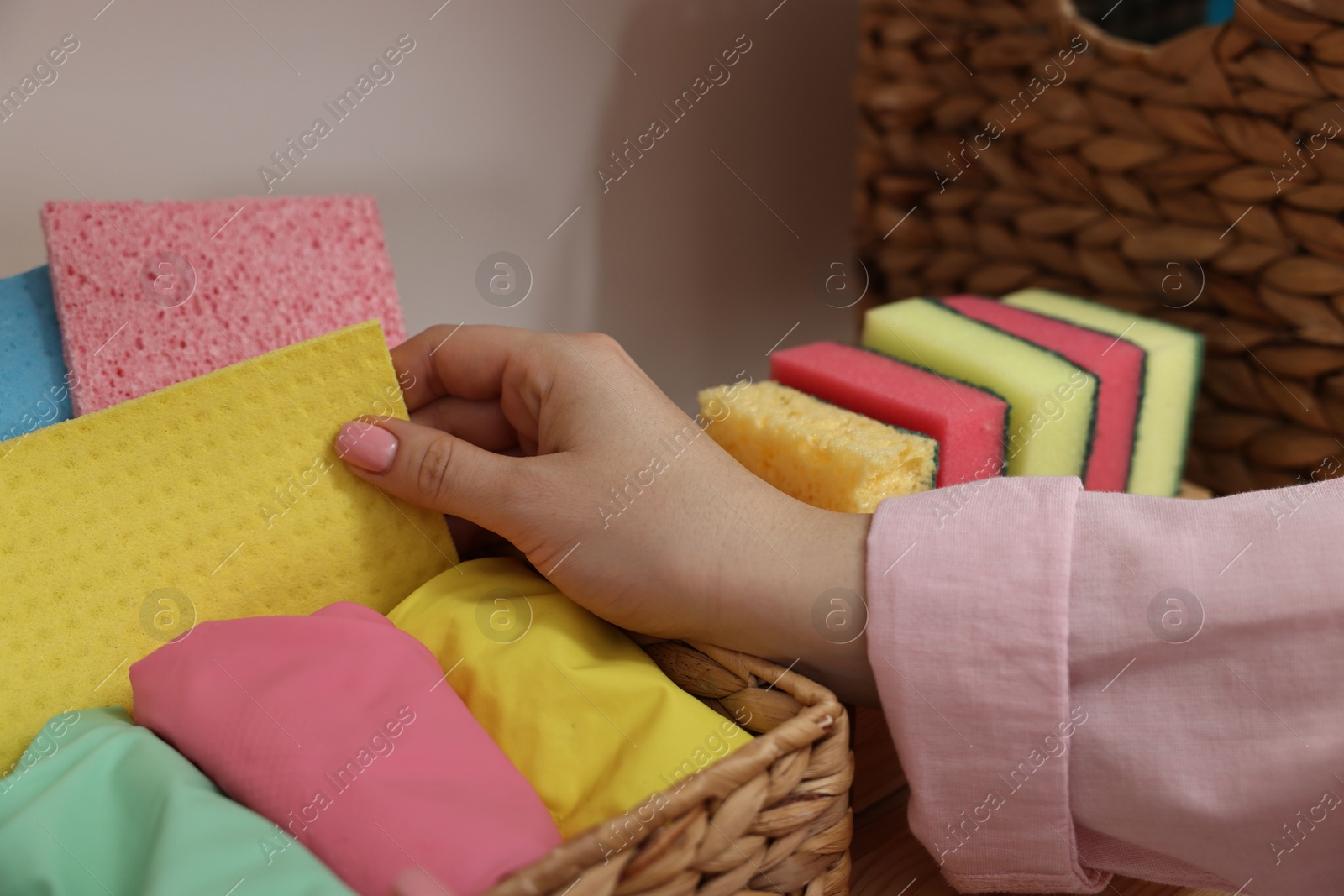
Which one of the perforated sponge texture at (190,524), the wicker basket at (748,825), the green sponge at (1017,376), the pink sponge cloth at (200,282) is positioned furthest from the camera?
the green sponge at (1017,376)

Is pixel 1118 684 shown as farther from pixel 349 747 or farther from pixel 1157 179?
pixel 1157 179

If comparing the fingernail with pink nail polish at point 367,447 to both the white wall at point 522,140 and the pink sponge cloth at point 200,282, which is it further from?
the white wall at point 522,140

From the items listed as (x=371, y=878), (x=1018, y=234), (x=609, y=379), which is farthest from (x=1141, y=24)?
(x=371, y=878)

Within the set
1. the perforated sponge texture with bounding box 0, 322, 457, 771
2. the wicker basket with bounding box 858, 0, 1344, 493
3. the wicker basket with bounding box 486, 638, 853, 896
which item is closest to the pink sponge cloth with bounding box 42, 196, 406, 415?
the perforated sponge texture with bounding box 0, 322, 457, 771

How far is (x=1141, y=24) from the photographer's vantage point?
96 cm

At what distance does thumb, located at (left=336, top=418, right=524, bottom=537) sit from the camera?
0.49 metres

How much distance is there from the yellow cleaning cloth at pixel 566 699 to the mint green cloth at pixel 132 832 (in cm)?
11

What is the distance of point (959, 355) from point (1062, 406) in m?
0.08

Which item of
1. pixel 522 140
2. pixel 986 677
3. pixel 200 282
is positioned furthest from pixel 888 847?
pixel 522 140

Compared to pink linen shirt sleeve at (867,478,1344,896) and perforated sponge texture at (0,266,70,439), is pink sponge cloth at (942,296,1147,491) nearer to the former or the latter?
pink linen shirt sleeve at (867,478,1344,896)

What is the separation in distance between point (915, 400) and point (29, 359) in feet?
1.79

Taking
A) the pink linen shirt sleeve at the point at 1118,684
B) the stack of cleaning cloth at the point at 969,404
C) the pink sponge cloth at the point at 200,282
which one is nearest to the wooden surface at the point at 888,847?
the pink linen shirt sleeve at the point at 1118,684

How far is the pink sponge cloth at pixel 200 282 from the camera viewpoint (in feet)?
1.84

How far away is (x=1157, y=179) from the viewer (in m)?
0.78
